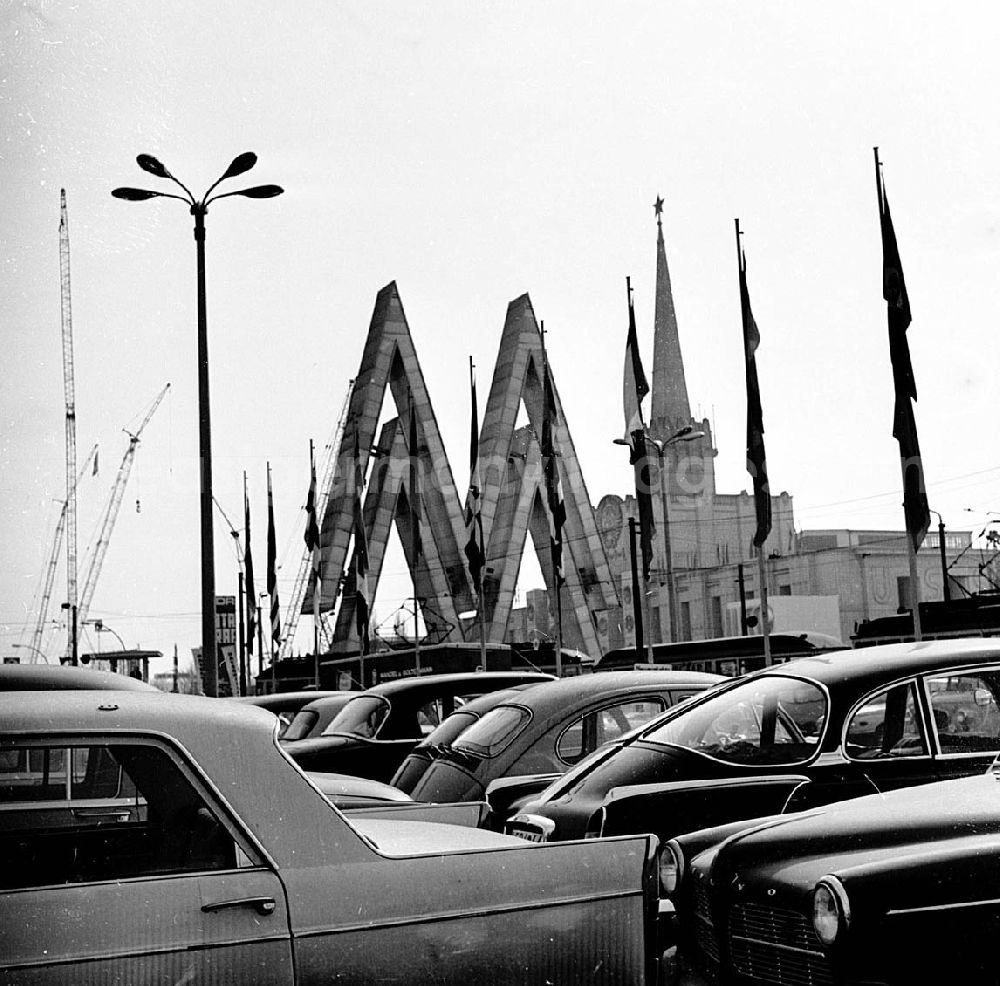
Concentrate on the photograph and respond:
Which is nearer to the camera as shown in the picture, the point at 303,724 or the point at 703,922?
the point at 703,922

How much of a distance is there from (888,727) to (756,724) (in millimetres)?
603

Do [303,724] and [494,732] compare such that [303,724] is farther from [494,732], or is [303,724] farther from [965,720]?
[965,720]

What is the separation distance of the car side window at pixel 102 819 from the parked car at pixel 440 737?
4606 millimetres

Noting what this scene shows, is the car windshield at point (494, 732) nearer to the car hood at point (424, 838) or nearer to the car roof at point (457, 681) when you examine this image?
the car roof at point (457, 681)

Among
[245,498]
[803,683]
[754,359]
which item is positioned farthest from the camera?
[245,498]

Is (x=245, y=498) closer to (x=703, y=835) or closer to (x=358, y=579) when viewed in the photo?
(x=358, y=579)

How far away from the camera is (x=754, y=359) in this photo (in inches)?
932

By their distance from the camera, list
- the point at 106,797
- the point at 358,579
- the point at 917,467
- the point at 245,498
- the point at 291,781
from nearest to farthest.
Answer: the point at 291,781 → the point at 106,797 → the point at 917,467 → the point at 358,579 → the point at 245,498

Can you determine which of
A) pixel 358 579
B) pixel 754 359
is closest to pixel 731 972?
pixel 754 359

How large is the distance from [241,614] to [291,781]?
163 ft

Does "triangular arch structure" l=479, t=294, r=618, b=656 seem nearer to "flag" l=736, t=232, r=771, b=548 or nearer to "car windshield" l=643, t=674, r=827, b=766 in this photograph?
"flag" l=736, t=232, r=771, b=548

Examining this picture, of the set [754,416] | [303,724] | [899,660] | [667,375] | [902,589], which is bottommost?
[303,724]

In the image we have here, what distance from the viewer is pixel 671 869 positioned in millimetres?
4484

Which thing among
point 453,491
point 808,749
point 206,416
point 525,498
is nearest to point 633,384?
point 206,416
